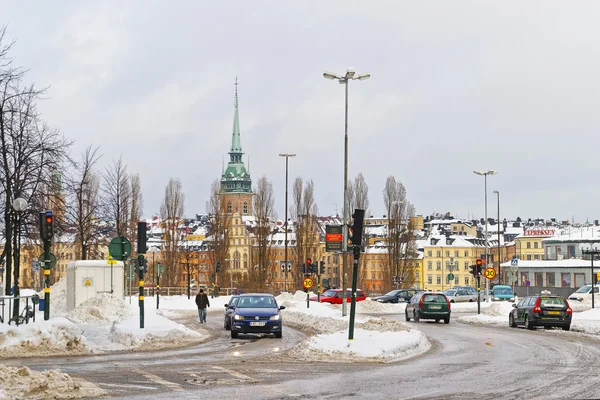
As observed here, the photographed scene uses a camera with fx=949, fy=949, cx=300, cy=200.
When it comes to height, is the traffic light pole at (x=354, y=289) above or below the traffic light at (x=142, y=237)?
below

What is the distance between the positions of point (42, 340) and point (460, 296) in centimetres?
5718

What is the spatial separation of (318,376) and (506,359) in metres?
6.68

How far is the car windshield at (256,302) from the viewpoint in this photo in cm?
3325

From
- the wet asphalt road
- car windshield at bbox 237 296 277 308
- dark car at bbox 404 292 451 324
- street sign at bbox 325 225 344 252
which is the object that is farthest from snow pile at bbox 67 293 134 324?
dark car at bbox 404 292 451 324

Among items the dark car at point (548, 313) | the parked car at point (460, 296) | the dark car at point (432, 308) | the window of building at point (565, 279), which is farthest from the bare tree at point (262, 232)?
the dark car at point (548, 313)

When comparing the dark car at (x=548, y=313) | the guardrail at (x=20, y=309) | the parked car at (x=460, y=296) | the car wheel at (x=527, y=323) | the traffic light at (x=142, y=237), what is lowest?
the parked car at (x=460, y=296)

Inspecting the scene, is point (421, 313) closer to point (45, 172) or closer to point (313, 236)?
point (45, 172)

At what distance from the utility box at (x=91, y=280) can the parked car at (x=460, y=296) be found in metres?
38.2

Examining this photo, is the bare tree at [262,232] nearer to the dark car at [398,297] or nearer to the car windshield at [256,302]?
the dark car at [398,297]

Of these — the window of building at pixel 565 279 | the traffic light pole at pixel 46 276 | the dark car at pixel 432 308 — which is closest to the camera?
the traffic light pole at pixel 46 276

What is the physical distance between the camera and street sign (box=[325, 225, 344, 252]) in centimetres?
4072

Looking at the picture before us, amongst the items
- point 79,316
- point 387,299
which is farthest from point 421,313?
point 387,299

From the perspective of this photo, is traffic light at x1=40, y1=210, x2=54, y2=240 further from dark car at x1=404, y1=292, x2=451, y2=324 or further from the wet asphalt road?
dark car at x1=404, y1=292, x2=451, y2=324

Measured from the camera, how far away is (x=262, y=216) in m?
103
